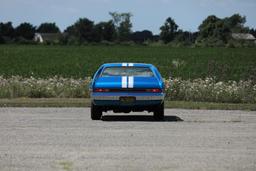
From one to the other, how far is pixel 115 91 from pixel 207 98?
26.0ft

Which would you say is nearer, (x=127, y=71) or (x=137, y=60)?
(x=127, y=71)

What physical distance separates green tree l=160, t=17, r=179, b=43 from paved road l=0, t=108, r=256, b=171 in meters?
172

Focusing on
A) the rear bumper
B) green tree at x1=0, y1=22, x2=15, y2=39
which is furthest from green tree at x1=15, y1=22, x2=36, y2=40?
the rear bumper

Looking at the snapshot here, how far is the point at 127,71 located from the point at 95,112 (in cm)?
137

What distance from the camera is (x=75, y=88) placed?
2514 cm

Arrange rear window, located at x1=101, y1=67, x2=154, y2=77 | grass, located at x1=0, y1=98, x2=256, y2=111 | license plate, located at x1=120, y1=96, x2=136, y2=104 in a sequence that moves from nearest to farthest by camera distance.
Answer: license plate, located at x1=120, y1=96, x2=136, y2=104 < rear window, located at x1=101, y1=67, x2=154, y2=77 < grass, located at x1=0, y1=98, x2=256, y2=111

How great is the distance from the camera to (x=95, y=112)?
17109 millimetres

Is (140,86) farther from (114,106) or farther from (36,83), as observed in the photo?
(36,83)

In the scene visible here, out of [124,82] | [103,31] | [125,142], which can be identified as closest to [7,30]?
[103,31]

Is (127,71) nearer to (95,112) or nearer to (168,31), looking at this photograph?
(95,112)

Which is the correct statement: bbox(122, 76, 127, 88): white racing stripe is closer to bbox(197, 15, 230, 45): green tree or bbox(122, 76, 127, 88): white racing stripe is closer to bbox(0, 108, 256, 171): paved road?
bbox(0, 108, 256, 171): paved road

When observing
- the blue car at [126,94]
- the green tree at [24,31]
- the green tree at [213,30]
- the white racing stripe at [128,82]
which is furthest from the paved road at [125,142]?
the green tree at [24,31]

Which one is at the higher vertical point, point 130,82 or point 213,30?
point 213,30

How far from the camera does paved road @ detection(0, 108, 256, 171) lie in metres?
10.2
